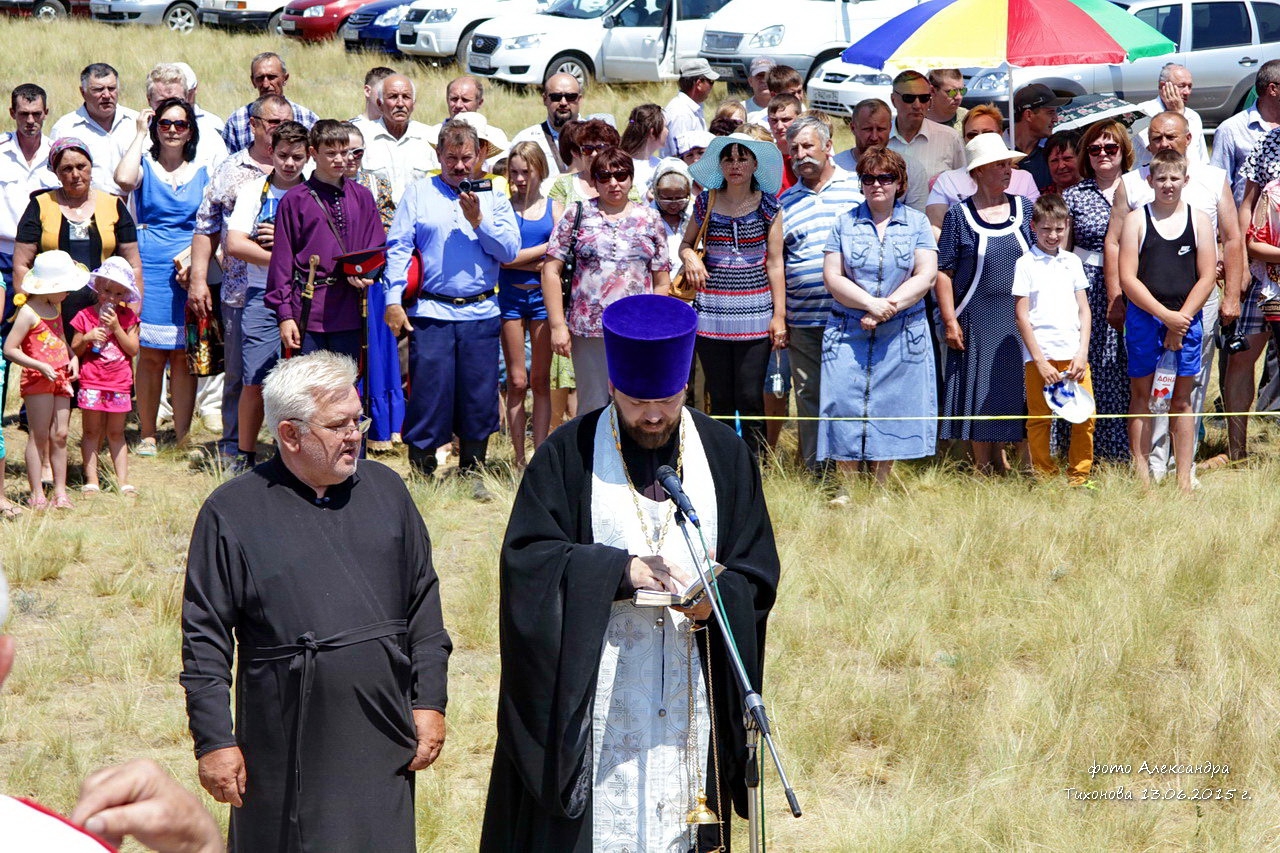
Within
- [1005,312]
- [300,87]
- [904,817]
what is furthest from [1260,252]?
[300,87]

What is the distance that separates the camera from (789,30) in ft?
63.7

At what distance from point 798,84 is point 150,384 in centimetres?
495

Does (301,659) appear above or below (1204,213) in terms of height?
below

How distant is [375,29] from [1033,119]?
15.0 metres

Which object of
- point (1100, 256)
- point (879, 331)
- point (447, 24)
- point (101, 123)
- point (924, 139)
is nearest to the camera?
point (879, 331)

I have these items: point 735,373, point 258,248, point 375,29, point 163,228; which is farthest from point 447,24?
point 735,373

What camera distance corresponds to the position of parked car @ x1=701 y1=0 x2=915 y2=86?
63.1ft

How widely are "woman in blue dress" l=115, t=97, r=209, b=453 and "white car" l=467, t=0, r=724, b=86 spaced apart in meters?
11.1

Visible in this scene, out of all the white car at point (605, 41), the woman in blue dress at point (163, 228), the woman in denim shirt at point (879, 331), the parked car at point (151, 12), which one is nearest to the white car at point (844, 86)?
the white car at point (605, 41)

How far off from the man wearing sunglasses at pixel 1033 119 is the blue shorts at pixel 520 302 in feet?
10.7

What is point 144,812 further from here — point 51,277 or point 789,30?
point 789,30

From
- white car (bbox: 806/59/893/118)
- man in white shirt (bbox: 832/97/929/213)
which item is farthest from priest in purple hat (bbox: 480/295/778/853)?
white car (bbox: 806/59/893/118)

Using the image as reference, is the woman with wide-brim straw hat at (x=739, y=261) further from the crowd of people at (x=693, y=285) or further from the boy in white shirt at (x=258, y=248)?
the boy in white shirt at (x=258, y=248)

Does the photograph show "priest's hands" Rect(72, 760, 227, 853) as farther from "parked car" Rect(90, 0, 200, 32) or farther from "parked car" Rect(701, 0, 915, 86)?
"parked car" Rect(90, 0, 200, 32)
